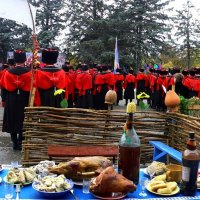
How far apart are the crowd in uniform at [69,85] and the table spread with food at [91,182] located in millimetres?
2308

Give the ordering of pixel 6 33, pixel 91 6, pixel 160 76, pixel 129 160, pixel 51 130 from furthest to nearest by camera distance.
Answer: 1. pixel 91 6
2. pixel 6 33
3. pixel 160 76
4. pixel 51 130
5. pixel 129 160

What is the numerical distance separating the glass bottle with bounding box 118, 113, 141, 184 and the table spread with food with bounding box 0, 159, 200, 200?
0.11 m

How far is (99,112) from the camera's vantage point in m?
4.82

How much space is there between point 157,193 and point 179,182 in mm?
268

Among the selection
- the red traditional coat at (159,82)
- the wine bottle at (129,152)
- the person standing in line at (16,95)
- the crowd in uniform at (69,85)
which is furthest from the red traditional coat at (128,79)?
the wine bottle at (129,152)

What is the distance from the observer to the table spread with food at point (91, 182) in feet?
8.45

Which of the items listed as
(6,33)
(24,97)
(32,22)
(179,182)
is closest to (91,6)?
(6,33)

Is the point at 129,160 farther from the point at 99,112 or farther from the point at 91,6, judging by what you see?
the point at 91,6

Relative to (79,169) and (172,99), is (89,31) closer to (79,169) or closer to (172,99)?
(172,99)

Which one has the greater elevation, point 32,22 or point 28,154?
point 32,22

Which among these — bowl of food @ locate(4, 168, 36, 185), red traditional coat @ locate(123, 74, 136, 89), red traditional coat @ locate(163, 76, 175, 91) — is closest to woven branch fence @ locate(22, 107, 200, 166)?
bowl of food @ locate(4, 168, 36, 185)

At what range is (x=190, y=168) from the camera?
2.63 metres

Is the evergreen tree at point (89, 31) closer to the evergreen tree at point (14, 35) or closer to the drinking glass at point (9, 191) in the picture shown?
the evergreen tree at point (14, 35)

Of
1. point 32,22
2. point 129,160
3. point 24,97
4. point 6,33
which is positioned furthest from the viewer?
point 6,33
